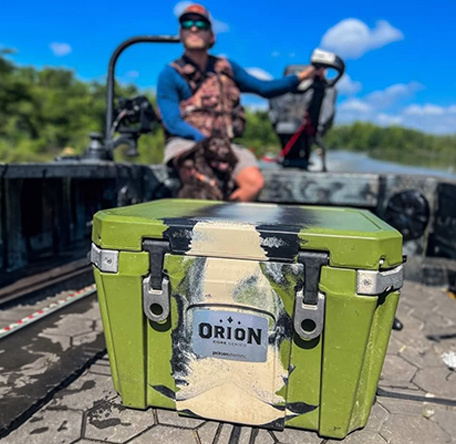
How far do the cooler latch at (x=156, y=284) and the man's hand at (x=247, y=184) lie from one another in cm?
169

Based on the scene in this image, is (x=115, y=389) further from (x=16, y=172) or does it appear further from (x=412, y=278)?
(x=412, y=278)

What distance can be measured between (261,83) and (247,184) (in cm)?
85

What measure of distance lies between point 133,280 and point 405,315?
6.46 feet

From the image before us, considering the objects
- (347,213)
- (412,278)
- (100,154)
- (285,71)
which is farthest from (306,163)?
(347,213)

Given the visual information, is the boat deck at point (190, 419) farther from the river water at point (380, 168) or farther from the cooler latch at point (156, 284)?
the river water at point (380, 168)

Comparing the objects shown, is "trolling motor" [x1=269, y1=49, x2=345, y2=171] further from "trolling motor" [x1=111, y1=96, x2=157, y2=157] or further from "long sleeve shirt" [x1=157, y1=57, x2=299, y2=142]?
"trolling motor" [x1=111, y1=96, x2=157, y2=157]

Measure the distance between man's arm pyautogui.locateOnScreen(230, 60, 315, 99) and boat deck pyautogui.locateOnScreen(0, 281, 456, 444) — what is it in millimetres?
2057

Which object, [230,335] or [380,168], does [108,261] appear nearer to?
[230,335]

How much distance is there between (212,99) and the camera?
2875 millimetres

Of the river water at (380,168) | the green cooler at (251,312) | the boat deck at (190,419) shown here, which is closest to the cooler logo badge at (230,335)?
the green cooler at (251,312)

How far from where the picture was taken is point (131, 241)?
Answer: 4.27ft

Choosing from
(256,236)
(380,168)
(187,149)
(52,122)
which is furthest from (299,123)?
(52,122)

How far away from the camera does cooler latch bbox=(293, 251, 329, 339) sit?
1.19 metres

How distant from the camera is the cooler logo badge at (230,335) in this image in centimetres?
127
